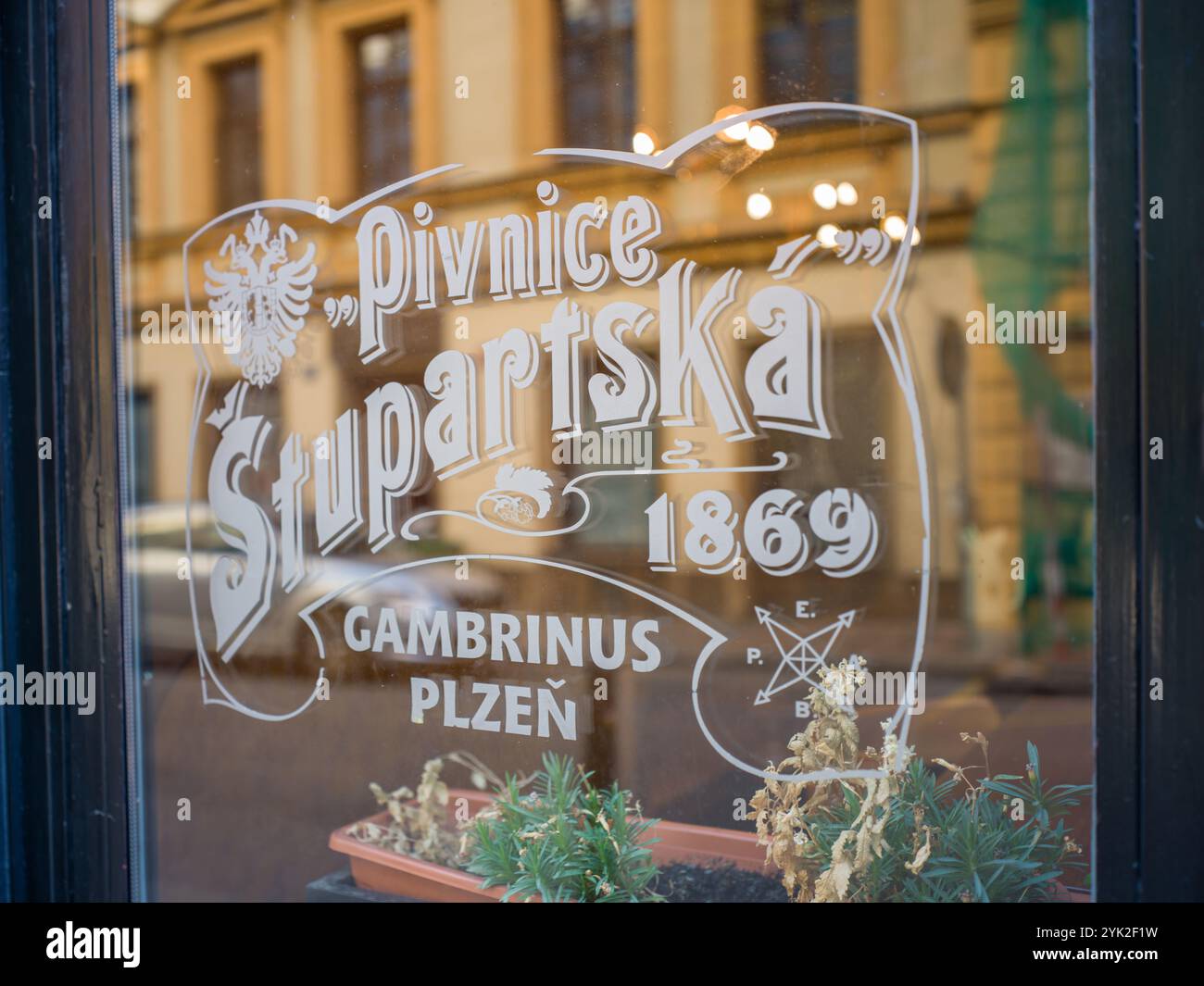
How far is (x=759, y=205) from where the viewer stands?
2.40 m

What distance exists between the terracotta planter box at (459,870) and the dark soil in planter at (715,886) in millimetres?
19

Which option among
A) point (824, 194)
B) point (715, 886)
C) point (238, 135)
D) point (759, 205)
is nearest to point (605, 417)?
point (759, 205)

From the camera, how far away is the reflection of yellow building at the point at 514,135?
2.27m

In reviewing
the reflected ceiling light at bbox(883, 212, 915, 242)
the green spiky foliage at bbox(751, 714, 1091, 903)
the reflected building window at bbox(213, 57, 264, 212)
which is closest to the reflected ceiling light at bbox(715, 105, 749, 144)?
the reflected ceiling light at bbox(883, 212, 915, 242)

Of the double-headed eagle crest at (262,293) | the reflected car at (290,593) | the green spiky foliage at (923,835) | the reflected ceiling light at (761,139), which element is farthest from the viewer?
the double-headed eagle crest at (262,293)

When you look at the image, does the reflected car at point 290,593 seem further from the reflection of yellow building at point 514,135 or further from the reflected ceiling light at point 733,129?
the reflected ceiling light at point 733,129

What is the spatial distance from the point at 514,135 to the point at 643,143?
1.10 feet

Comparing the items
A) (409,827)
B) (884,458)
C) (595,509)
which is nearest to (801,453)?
(884,458)

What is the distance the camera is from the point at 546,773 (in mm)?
2543

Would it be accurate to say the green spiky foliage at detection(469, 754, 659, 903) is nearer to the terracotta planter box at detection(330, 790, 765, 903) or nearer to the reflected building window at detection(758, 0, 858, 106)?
the terracotta planter box at detection(330, 790, 765, 903)

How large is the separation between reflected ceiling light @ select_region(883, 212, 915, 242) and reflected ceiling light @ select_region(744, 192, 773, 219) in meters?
0.27

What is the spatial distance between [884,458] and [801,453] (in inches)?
7.4

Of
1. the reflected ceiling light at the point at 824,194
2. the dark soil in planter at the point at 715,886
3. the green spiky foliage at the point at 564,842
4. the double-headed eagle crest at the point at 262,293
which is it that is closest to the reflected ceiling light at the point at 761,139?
the reflected ceiling light at the point at 824,194

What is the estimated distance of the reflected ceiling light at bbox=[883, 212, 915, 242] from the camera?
2307 millimetres
